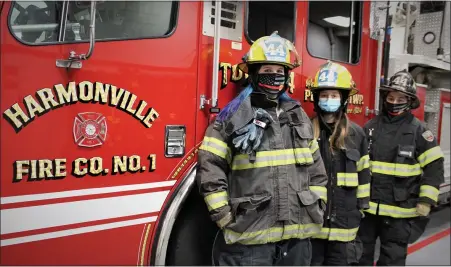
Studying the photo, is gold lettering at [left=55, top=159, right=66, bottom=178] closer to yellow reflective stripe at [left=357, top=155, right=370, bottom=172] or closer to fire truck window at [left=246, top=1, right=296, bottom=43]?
fire truck window at [left=246, top=1, right=296, bottom=43]

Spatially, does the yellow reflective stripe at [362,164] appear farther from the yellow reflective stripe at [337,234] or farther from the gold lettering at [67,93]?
the gold lettering at [67,93]

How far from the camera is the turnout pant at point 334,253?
2.78m

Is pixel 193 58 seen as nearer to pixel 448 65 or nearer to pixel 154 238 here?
pixel 154 238

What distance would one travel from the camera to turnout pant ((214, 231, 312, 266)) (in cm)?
216

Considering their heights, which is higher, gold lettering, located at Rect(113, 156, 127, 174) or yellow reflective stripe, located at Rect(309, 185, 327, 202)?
gold lettering, located at Rect(113, 156, 127, 174)

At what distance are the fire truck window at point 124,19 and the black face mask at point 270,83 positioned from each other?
591mm

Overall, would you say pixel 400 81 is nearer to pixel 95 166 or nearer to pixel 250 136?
pixel 250 136

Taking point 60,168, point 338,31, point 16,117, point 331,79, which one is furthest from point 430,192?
point 16,117

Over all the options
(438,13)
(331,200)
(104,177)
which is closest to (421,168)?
(331,200)

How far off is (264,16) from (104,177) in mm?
1562

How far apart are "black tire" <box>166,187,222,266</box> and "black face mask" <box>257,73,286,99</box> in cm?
71

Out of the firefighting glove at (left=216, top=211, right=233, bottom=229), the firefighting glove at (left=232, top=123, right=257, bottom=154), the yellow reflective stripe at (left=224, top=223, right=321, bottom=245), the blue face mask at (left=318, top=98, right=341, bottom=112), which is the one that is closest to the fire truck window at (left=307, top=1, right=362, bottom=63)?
the blue face mask at (left=318, top=98, right=341, bottom=112)

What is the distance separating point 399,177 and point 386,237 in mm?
482

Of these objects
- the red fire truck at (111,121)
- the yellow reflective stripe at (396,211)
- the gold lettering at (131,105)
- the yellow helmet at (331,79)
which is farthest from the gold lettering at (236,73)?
the yellow reflective stripe at (396,211)
